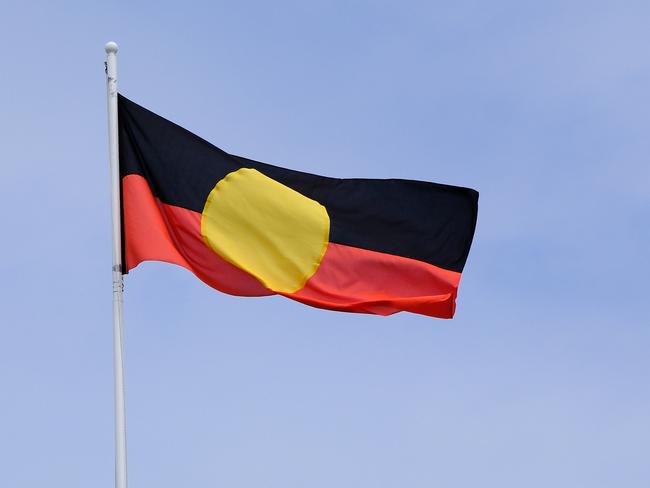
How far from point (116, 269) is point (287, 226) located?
2928mm

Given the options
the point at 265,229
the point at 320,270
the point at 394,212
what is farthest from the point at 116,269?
the point at 394,212

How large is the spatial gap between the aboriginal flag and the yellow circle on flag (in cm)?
1

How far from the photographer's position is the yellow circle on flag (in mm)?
16859

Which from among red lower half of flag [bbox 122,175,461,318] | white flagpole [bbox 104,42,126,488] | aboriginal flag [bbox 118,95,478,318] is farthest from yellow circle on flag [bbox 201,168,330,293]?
white flagpole [bbox 104,42,126,488]

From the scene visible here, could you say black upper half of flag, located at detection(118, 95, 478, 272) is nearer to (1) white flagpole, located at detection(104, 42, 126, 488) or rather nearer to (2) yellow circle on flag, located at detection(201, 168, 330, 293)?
(2) yellow circle on flag, located at detection(201, 168, 330, 293)

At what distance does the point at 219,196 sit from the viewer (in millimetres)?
17000

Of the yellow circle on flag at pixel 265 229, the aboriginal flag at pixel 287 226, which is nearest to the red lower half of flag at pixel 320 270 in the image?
the aboriginal flag at pixel 287 226

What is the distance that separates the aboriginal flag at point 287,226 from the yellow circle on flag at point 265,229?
1cm

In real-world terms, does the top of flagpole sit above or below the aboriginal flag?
above

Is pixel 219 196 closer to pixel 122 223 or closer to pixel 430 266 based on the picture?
pixel 122 223

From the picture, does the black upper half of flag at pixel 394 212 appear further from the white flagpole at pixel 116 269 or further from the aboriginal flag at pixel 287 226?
the white flagpole at pixel 116 269

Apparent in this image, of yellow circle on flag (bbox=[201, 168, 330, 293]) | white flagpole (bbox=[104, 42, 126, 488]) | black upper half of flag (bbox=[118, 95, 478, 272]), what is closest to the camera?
white flagpole (bbox=[104, 42, 126, 488])

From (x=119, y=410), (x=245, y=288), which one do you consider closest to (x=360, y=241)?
(x=245, y=288)

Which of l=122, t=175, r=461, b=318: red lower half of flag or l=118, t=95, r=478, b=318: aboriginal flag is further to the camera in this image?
l=118, t=95, r=478, b=318: aboriginal flag
